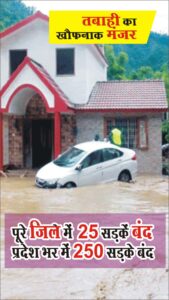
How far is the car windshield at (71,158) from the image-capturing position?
534 inches

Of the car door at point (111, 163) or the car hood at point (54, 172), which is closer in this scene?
the car hood at point (54, 172)

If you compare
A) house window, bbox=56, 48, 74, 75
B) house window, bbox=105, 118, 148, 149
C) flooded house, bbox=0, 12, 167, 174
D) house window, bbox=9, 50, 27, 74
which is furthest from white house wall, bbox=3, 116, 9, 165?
house window, bbox=105, 118, 148, 149

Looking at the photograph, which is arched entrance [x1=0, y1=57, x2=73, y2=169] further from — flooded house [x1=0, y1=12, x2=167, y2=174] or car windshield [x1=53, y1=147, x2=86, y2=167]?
car windshield [x1=53, y1=147, x2=86, y2=167]

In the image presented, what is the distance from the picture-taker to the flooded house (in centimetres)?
1636

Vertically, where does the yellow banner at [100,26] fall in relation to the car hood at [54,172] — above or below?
above

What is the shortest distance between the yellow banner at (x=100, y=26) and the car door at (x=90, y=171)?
1140cm

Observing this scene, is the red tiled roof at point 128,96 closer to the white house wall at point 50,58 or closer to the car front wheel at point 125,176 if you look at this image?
the white house wall at point 50,58

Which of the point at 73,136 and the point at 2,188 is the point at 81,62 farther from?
the point at 2,188

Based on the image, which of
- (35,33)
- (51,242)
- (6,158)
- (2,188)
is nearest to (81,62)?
(35,33)

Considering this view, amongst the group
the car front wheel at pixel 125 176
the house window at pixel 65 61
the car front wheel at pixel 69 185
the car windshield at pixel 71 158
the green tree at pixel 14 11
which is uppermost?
the house window at pixel 65 61

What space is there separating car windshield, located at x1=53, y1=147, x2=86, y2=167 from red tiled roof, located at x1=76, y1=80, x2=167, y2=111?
3118 millimetres

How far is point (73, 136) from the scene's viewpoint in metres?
17.8

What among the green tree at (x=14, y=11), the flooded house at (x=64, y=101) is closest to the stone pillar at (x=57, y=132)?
the flooded house at (x=64, y=101)

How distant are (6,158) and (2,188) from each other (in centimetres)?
439
